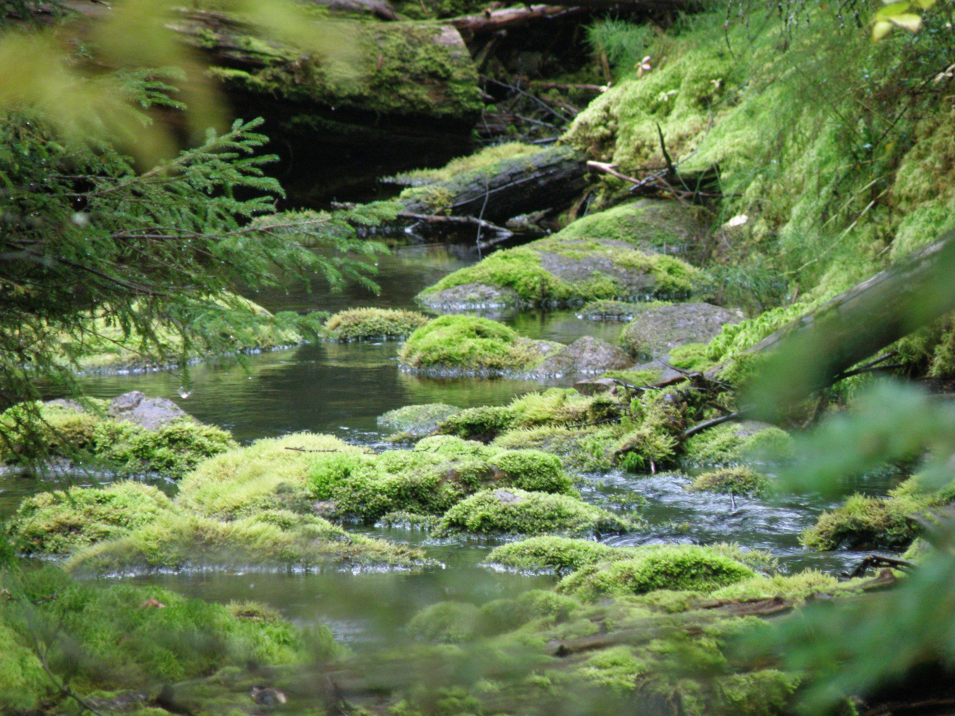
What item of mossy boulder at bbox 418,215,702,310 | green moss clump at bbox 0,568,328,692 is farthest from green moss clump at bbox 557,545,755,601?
mossy boulder at bbox 418,215,702,310

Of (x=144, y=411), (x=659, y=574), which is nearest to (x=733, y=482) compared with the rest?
(x=659, y=574)

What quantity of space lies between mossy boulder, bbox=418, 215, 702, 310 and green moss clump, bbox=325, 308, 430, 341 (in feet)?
4.43

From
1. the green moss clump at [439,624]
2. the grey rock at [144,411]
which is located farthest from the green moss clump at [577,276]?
the green moss clump at [439,624]

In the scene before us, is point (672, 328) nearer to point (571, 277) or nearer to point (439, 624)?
point (571, 277)

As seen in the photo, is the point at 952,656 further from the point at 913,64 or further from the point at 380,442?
the point at 913,64

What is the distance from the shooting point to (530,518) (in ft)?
15.9

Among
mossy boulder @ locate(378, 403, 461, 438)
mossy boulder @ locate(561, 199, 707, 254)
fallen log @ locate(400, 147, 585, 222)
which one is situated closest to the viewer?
mossy boulder @ locate(378, 403, 461, 438)

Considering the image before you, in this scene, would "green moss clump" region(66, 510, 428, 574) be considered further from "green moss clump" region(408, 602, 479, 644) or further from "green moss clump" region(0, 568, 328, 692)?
"green moss clump" region(408, 602, 479, 644)

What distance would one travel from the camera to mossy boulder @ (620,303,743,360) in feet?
31.1

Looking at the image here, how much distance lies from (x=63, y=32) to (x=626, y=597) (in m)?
2.70

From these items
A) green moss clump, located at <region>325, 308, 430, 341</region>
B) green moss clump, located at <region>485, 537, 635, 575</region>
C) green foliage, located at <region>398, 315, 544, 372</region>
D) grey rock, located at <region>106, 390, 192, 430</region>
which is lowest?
green moss clump, located at <region>325, 308, 430, 341</region>

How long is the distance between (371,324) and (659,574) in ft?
25.3

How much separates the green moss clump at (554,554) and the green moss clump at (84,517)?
1.91 metres

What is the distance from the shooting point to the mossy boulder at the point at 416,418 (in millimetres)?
6785
